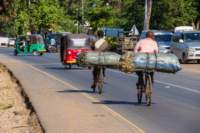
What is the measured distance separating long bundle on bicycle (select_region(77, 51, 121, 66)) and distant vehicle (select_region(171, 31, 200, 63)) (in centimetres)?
2660

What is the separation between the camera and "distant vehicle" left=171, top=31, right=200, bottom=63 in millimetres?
47266

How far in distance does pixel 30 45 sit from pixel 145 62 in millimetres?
53402

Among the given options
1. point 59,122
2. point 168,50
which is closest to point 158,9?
point 168,50

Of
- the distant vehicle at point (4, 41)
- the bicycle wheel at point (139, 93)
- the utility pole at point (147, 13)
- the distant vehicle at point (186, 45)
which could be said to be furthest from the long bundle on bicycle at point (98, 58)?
the distant vehicle at point (4, 41)

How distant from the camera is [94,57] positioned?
20.9 m

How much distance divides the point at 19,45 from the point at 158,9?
16.3m

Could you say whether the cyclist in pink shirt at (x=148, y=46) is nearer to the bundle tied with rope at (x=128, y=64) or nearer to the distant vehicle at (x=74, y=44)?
the bundle tied with rope at (x=128, y=64)

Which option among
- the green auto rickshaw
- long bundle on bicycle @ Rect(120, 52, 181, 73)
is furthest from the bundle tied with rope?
the green auto rickshaw

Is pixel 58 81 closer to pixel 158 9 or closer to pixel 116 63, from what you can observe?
pixel 116 63

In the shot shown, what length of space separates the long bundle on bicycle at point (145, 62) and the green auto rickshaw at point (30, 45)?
51.8 metres

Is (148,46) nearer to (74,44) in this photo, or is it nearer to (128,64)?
(128,64)

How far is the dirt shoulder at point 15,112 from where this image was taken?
615 inches

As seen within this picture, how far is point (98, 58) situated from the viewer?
2091cm

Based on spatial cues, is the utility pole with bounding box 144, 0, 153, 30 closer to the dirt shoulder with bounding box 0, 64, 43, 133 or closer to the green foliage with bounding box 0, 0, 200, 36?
the green foliage with bounding box 0, 0, 200, 36
